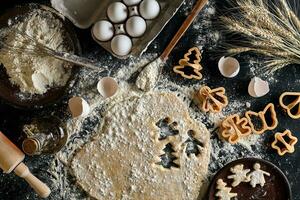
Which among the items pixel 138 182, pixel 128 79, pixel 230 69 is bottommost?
pixel 138 182

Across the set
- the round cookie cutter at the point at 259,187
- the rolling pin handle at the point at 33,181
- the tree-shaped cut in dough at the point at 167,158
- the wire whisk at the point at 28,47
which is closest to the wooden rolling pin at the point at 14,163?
the rolling pin handle at the point at 33,181

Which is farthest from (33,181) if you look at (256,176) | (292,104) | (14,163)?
(292,104)

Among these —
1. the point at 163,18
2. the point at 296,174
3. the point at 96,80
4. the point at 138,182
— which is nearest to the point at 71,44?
the point at 96,80

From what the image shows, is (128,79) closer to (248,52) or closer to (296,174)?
(248,52)

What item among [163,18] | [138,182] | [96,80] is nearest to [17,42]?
[96,80]

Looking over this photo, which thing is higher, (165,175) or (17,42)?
(17,42)

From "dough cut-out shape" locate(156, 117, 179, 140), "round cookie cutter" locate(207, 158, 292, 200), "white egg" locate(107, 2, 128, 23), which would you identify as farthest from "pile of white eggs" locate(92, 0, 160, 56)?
"round cookie cutter" locate(207, 158, 292, 200)

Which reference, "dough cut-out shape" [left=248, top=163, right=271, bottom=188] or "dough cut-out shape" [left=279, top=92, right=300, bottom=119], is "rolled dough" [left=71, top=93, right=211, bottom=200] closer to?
"dough cut-out shape" [left=248, top=163, right=271, bottom=188]
